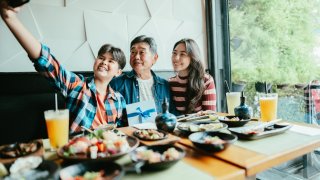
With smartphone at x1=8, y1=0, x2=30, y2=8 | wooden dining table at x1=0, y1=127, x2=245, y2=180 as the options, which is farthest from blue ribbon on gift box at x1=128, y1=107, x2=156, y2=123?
smartphone at x1=8, y1=0, x2=30, y2=8

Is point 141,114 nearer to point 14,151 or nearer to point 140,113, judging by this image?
point 140,113

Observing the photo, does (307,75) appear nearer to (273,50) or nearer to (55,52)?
(273,50)

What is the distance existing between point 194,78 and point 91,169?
4.92 feet

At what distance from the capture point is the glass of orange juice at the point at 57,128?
1.15m

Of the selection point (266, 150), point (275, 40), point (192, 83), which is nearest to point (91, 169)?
point (266, 150)

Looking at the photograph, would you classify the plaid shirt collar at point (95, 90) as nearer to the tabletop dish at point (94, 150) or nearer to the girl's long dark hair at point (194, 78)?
the girl's long dark hair at point (194, 78)

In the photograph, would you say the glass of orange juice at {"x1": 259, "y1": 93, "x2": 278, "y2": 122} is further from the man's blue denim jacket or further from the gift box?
the man's blue denim jacket

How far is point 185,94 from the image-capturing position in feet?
7.34

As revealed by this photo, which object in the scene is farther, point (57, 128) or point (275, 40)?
point (275, 40)

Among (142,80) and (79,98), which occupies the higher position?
(142,80)

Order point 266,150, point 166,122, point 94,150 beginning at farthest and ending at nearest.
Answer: point 166,122 < point 266,150 < point 94,150

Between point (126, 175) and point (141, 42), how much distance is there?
1466mm

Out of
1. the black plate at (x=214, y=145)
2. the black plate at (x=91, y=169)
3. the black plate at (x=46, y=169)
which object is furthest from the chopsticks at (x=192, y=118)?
the black plate at (x=46, y=169)

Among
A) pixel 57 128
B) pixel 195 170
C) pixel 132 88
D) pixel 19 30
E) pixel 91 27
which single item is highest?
pixel 91 27
